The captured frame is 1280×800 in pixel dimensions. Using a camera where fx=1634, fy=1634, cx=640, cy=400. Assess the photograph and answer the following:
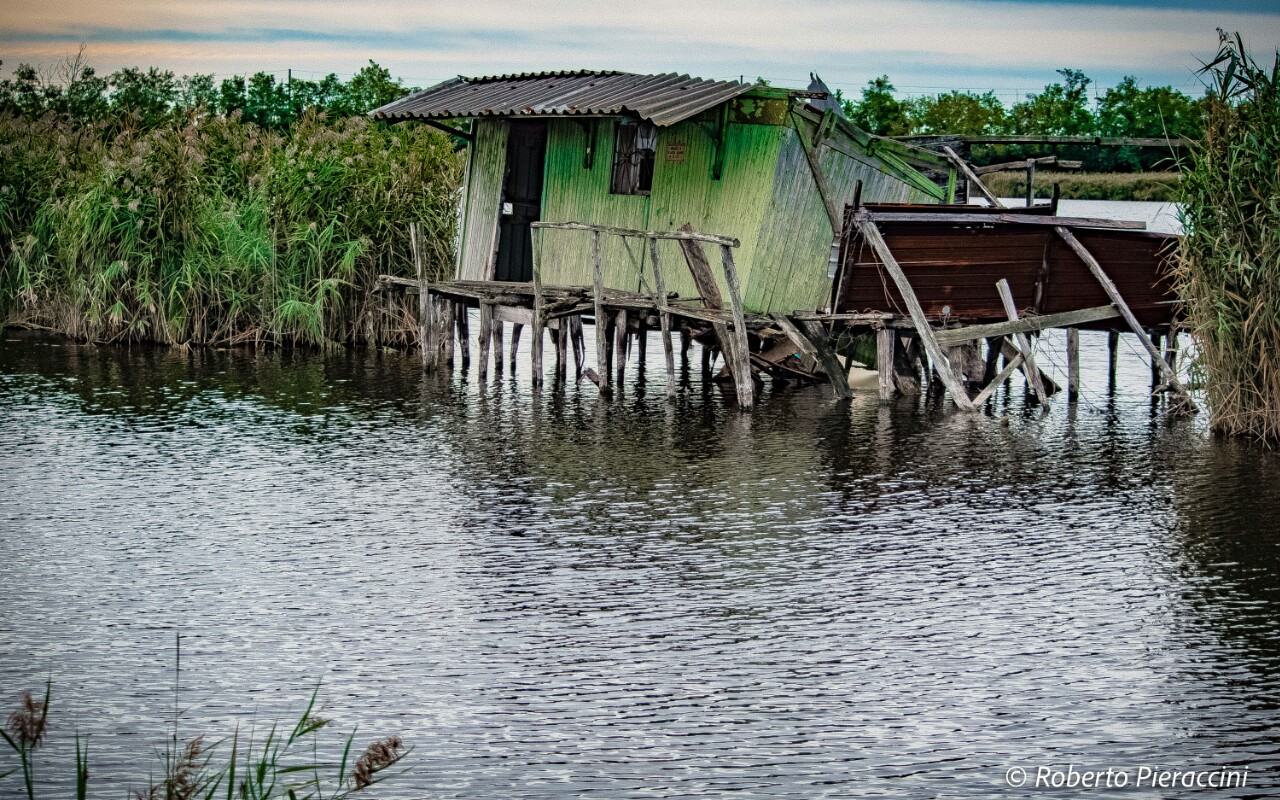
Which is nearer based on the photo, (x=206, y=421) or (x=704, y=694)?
(x=704, y=694)

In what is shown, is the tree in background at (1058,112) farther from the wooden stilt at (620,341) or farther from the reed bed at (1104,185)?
the wooden stilt at (620,341)

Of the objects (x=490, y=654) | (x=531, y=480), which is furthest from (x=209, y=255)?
(x=490, y=654)

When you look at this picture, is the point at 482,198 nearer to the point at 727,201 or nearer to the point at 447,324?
the point at 447,324

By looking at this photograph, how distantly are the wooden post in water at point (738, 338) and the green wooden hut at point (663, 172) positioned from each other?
837 mm

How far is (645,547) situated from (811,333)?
8.04 m

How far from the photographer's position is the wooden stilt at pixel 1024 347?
62.5 feet

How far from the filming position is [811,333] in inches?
768

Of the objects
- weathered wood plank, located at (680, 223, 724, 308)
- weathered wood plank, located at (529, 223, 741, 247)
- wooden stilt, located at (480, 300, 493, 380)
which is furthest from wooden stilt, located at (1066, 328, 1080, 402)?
wooden stilt, located at (480, 300, 493, 380)

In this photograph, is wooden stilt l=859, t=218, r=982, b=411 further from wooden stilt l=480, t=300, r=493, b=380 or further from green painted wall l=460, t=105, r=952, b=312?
wooden stilt l=480, t=300, r=493, b=380

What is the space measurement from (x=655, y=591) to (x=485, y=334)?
444 inches

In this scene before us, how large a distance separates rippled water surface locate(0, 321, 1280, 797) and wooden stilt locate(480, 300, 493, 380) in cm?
289

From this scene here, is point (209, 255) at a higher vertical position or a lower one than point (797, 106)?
lower

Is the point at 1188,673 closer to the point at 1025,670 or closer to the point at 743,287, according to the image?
the point at 1025,670

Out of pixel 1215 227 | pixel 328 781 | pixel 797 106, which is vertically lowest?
pixel 328 781
